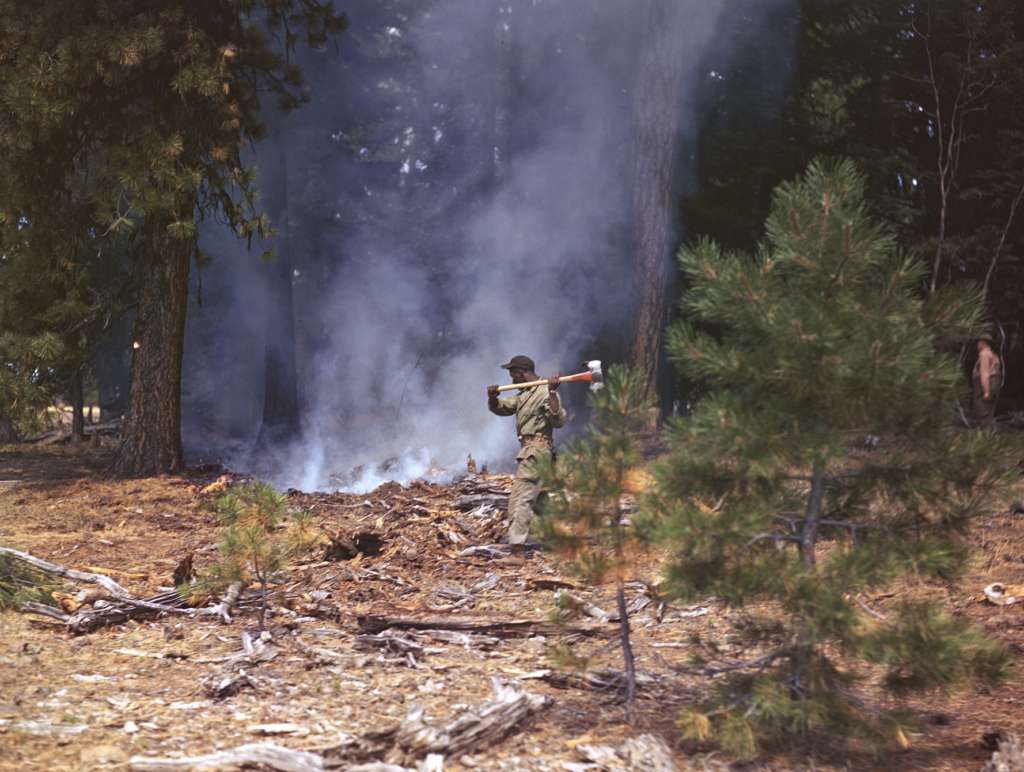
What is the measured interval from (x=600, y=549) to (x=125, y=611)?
336 centimetres

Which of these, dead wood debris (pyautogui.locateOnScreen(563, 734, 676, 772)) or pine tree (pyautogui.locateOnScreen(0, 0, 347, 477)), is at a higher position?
pine tree (pyautogui.locateOnScreen(0, 0, 347, 477))

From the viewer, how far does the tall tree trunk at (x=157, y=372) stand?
11516 millimetres

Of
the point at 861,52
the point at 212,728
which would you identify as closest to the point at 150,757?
the point at 212,728

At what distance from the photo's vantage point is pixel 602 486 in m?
3.81

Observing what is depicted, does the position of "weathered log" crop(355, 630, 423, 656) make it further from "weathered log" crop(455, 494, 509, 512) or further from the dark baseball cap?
"weathered log" crop(455, 494, 509, 512)

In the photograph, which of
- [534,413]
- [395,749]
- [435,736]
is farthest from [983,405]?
[395,749]

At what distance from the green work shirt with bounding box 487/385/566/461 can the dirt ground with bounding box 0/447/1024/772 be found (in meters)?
1.10

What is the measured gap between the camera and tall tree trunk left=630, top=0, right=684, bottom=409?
38.2 ft

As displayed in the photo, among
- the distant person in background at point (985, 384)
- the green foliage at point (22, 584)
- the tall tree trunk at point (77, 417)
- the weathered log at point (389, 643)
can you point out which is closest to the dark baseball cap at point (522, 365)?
the weathered log at point (389, 643)

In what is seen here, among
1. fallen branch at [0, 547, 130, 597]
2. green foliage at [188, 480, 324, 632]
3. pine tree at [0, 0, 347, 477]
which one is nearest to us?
green foliage at [188, 480, 324, 632]

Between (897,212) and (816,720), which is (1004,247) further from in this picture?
(816,720)

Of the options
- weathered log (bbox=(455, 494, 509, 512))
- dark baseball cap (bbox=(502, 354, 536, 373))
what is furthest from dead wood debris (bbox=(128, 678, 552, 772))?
weathered log (bbox=(455, 494, 509, 512))

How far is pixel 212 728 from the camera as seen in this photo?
3791 mm

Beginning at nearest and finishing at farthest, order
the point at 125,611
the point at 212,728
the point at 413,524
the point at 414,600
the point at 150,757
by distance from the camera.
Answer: the point at 150,757
the point at 212,728
the point at 125,611
the point at 414,600
the point at 413,524
